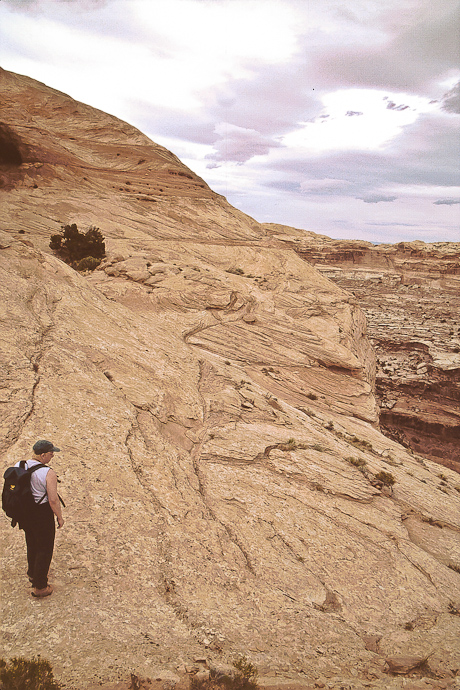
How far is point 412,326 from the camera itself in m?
50.2

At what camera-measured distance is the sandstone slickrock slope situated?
19.5 feet

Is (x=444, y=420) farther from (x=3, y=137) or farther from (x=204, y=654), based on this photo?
(x=3, y=137)

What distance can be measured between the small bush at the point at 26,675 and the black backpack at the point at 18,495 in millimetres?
1584

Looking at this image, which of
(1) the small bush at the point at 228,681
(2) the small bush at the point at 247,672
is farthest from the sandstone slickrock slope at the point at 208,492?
(1) the small bush at the point at 228,681

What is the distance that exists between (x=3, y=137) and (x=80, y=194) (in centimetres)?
639

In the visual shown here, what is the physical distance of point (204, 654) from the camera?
18.6 ft

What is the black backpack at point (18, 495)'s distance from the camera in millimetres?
5043

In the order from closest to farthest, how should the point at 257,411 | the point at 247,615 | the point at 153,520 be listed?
1. the point at 247,615
2. the point at 153,520
3. the point at 257,411

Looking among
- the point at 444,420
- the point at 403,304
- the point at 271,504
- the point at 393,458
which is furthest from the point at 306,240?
the point at 271,504

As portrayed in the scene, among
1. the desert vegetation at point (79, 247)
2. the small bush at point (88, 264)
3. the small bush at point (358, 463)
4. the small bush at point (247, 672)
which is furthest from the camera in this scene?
the desert vegetation at point (79, 247)

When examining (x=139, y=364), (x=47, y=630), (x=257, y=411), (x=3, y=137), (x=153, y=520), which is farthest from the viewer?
(x=3, y=137)

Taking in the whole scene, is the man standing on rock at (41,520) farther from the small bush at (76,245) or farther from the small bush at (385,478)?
the small bush at (76,245)

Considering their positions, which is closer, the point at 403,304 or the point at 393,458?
the point at 393,458

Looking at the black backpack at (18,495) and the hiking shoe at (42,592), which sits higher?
the black backpack at (18,495)
